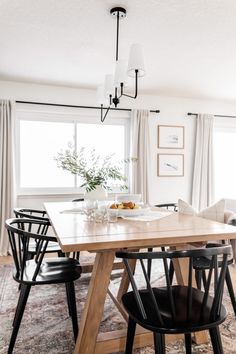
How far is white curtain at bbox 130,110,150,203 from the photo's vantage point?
453 cm

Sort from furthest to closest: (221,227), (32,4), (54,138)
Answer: (54,138), (32,4), (221,227)

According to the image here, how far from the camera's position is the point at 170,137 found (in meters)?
4.87

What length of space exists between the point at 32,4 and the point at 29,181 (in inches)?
103

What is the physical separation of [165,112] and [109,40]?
226 cm

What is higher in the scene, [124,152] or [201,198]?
[124,152]

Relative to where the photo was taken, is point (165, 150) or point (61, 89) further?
point (165, 150)

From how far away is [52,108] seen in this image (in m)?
4.27

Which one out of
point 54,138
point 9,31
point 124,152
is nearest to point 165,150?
point 124,152

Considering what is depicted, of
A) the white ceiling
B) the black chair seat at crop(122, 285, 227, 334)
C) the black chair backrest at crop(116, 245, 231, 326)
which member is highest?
the white ceiling

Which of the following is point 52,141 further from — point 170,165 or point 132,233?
point 132,233

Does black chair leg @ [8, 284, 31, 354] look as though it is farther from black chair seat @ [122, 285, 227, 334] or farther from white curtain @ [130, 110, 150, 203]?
white curtain @ [130, 110, 150, 203]

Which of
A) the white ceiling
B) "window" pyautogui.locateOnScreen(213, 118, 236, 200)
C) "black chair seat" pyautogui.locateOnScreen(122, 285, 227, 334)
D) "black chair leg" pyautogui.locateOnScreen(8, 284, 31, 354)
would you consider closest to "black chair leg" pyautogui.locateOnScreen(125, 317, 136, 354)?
"black chair seat" pyautogui.locateOnScreen(122, 285, 227, 334)

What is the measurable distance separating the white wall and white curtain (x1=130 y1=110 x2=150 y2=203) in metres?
0.22

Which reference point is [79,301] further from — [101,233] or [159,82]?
[159,82]
